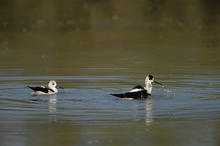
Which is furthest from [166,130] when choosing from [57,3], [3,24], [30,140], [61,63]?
[57,3]

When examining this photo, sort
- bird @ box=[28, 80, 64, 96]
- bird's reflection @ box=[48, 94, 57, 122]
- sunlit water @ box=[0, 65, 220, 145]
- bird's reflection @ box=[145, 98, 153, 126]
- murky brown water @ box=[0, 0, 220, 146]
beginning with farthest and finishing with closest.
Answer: bird @ box=[28, 80, 64, 96] → bird's reflection @ box=[48, 94, 57, 122] → bird's reflection @ box=[145, 98, 153, 126] → murky brown water @ box=[0, 0, 220, 146] → sunlit water @ box=[0, 65, 220, 145]

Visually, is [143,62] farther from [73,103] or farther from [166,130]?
[166,130]

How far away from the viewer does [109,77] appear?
61.7 ft

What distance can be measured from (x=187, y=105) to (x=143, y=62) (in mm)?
8141

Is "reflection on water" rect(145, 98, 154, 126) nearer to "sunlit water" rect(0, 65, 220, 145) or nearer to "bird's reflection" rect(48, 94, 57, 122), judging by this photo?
"sunlit water" rect(0, 65, 220, 145)

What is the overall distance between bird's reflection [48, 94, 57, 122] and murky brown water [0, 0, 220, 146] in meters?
0.02

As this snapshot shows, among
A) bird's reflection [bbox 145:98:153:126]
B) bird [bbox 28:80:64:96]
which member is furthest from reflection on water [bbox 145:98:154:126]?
bird [bbox 28:80:64:96]

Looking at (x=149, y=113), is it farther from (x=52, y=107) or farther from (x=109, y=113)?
(x=52, y=107)

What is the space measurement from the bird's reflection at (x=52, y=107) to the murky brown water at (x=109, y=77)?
0.05ft

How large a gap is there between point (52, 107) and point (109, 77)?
461 centimetres

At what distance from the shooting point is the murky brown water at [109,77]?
11703mm

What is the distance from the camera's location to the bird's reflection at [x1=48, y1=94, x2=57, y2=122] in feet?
43.0

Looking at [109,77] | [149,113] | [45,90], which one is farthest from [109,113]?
[109,77]

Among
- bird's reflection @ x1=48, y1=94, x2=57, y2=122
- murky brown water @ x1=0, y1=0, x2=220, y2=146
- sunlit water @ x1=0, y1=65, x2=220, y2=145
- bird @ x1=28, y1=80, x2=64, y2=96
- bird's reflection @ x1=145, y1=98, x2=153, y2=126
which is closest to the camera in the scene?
sunlit water @ x1=0, y1=65, x2=220, y2=145
